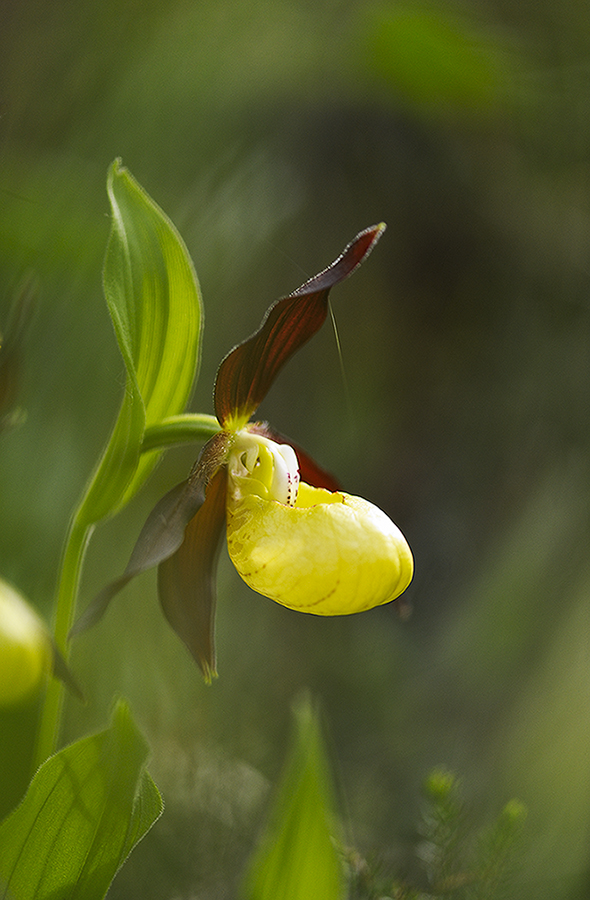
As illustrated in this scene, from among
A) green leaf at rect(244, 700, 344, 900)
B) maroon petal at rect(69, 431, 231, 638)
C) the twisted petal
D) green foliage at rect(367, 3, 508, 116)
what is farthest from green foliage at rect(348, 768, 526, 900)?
green foliage at rect(367, 3, 508, 116)

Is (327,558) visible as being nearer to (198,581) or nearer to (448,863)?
(198,581)

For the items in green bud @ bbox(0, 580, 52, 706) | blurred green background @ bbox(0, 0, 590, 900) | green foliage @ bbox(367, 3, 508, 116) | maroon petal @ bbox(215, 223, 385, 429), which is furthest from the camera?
green foliage @ bbox(367, 3, 508, 116)

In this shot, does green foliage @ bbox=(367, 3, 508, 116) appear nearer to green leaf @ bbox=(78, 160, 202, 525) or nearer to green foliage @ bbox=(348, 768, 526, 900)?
green leaf @ bbox=(78, 160, 202, 525)

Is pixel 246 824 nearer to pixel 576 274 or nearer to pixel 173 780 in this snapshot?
pixel 173 780

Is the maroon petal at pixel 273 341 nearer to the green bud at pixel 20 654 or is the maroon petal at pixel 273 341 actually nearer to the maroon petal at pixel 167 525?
the maroon petal at pixel 167 525

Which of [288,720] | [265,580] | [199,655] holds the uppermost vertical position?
[265,580]

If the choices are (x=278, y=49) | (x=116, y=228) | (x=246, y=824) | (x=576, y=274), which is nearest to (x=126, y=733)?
(x=116, y=228)

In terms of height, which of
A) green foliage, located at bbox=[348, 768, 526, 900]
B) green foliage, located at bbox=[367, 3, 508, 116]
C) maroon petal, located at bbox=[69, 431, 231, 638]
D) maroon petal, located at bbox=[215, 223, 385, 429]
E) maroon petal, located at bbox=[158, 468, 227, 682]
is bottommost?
green foliage, located at bbox=[348, 768, 526, 900]
